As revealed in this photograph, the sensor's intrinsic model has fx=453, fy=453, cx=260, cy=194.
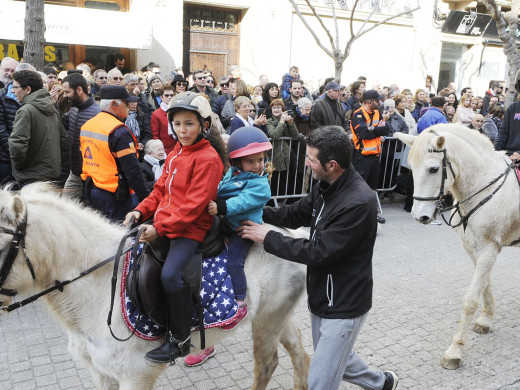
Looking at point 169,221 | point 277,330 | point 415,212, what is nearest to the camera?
point 169,221

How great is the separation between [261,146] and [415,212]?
7.47 feet

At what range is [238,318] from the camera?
3021mm

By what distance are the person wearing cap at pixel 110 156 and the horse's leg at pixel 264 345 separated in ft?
7.36

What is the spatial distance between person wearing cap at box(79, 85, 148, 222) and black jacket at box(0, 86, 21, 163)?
1.62m

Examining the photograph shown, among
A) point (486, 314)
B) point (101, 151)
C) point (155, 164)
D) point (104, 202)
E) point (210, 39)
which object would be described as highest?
point (210, 39)

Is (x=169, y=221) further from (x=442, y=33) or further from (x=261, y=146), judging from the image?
(x=442, y=33)

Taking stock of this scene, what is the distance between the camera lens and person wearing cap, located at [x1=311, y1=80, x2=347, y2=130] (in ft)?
28.3

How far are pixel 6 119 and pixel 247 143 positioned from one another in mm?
4479

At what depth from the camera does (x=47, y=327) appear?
4.71m

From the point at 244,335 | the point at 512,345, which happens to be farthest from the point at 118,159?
the point at 512,345

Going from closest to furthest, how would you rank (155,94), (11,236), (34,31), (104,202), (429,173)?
(11,236), (429,173), (104,202), (34,31), (155,94)

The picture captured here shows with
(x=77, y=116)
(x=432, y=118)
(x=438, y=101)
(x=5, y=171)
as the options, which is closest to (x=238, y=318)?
(x=77, y=116)

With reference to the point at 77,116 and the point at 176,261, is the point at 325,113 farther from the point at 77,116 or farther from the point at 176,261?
the point at 176,261

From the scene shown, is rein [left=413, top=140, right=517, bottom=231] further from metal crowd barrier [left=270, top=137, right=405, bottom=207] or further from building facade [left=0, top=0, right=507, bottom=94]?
building facade [left=0, top=0, right=507, bottom=94]
